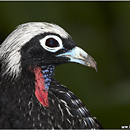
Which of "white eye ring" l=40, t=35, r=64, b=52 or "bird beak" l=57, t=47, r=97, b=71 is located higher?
"white eye ring" l=40, t=35, r=64, b=52

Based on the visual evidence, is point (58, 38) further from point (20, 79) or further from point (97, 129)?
point (97, 129)

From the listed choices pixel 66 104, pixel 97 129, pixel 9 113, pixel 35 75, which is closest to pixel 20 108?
pixel 9 113

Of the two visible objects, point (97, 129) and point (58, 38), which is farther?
point (97, 129)

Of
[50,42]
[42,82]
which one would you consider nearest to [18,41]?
[50,42]

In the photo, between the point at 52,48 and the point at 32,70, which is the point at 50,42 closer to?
the point at 52,48

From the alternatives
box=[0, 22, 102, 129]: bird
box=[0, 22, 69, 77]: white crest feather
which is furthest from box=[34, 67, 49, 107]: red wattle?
box=[0, 22, 69, 77]: white crest feather

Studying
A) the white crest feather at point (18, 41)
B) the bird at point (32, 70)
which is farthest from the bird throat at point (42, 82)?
the white crest feather at point (18, 41)

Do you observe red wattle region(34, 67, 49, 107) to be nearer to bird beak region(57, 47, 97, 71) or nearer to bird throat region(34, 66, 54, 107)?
bird throat region(34, 66, 54, 107)
